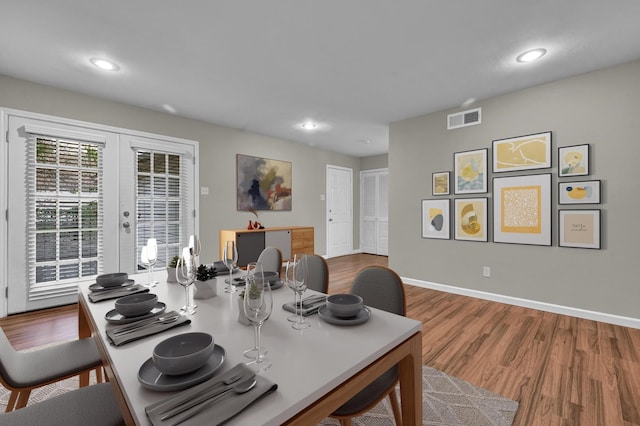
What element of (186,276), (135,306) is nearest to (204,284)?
(186,276)

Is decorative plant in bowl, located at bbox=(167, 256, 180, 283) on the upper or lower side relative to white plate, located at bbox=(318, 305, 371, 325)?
upper

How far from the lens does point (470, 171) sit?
12.6 ft

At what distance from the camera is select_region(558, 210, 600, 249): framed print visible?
2.99 meters

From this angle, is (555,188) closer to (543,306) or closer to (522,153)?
(522,153)

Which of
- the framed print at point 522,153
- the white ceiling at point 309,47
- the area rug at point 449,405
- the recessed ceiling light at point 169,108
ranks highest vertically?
the white ceiling at point 309,47

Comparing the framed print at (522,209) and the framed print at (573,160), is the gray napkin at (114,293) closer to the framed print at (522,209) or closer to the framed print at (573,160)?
the framed print at (522,209)

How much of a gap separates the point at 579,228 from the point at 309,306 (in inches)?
132

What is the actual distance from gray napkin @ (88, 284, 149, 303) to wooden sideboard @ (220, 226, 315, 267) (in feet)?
9.73

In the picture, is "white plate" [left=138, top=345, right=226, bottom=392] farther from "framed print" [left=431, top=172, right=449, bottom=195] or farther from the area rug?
"framed print" [left=431, top=172, right=449, bottom=195]

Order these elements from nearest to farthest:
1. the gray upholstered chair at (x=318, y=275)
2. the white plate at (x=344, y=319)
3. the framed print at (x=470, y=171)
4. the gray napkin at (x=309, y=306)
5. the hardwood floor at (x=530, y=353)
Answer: the white plate at (x=344, y=319) → the gray napkin at (x=309, y=306) → the hardwood floor at (x=530, y=353) → the gray upholstered chair at (x=318, y=275) → the framed print at (x=470, y=171)

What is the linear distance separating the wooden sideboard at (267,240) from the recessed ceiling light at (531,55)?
12.9ft

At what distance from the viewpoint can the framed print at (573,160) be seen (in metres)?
3.05

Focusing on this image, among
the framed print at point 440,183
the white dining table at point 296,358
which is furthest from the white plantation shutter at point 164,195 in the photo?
the framed print at point 440,183

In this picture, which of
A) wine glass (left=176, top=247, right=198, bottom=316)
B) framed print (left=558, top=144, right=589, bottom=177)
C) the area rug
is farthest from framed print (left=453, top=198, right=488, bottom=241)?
wine glass (left=176, top=247, right=198, bottom=316)
